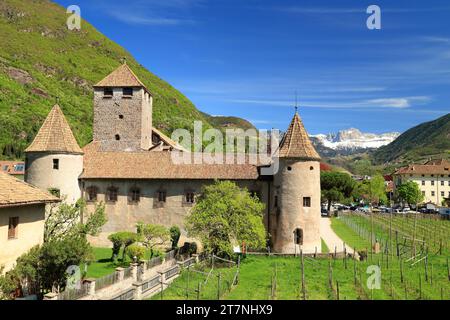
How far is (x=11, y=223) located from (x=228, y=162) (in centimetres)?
1960

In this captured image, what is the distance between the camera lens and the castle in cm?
3334

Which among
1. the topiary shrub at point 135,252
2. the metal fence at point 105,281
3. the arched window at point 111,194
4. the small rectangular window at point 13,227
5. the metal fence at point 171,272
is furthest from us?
the arched window at point 111,194

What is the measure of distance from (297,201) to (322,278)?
852 centimetres

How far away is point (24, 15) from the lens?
14538 cm

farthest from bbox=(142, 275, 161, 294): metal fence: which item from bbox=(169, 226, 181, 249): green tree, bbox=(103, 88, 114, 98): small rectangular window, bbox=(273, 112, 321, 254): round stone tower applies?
bbox=(103, 88, 114, 98): small rectangular window

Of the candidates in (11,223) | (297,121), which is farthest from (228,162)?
(11,223)

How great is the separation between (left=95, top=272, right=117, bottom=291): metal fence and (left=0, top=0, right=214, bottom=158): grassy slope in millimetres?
61621

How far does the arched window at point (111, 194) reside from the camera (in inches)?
1443

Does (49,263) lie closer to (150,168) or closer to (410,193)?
(150,168)

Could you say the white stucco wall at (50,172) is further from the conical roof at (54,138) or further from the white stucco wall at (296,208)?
the white stucco wall at (296,208)

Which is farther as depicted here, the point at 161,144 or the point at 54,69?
the point at 54,69

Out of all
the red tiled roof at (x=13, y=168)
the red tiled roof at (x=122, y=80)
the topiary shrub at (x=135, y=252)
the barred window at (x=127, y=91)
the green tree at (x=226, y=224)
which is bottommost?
the topiary shrub at (x=135, y=252)

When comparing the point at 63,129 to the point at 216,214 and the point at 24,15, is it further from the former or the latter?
the point at 24,15

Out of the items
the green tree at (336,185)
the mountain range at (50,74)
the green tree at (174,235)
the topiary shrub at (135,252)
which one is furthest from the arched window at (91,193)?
the mountain range at (50,74)
